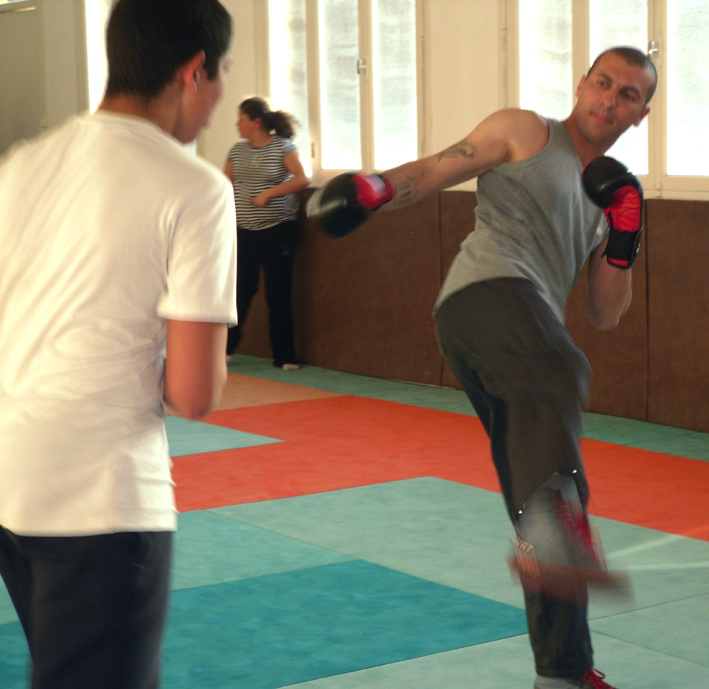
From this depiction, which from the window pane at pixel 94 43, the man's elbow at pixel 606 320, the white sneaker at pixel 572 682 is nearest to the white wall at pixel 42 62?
the window pane at pixel 94 43

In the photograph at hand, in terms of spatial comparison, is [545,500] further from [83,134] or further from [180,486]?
[180,486]

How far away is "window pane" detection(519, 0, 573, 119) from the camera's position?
6.08 meters

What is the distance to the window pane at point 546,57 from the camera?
6.08 m

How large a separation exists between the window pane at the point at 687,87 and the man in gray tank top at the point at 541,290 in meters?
2.89

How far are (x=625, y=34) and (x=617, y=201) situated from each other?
342 centimetres

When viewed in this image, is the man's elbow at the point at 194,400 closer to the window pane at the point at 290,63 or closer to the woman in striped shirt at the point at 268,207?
the woman in striped shirt at the point at 268,207

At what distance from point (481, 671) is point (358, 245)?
485 cm

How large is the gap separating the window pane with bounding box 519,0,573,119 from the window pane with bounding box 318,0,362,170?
57.3 inches

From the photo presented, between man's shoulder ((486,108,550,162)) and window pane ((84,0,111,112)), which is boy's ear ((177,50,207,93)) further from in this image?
window pane ((84,0,111,112))

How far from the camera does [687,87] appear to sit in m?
Result: 5.54

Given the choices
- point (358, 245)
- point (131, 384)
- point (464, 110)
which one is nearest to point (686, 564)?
point (131, 384)

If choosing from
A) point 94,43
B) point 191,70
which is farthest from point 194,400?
point 94,43

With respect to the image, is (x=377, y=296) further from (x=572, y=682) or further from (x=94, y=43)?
(x=572, y=682)

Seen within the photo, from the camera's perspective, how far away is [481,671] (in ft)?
9.09
